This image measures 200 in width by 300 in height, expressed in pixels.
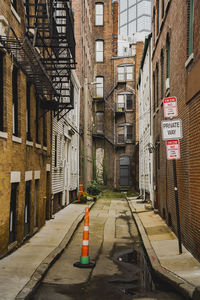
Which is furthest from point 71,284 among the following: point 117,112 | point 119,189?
point 117,112

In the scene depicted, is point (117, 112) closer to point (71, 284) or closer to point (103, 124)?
point (103, 124)

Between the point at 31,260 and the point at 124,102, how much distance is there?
35212mm

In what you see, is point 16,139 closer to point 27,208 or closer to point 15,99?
point 15,99

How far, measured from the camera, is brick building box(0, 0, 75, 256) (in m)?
8.86

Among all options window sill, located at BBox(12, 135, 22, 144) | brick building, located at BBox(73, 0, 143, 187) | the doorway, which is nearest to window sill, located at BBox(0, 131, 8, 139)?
window sill, located at BBox(12, 135, 22, 144)

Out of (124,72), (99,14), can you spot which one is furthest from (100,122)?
(99,14)

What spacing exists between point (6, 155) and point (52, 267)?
8.87 ft

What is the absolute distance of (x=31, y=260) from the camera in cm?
870

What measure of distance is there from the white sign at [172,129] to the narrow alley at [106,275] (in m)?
2.95

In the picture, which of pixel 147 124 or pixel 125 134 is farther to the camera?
pixel 125 134

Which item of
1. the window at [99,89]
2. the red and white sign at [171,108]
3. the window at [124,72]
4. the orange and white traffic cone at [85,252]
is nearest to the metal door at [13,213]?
the orange and white traffic cone at [85,252]

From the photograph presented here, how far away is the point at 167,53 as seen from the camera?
1475 cm

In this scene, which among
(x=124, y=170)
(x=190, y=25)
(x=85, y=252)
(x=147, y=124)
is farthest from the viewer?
(x=124, y=170)

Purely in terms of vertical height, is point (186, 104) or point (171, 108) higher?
point (186, 104)
